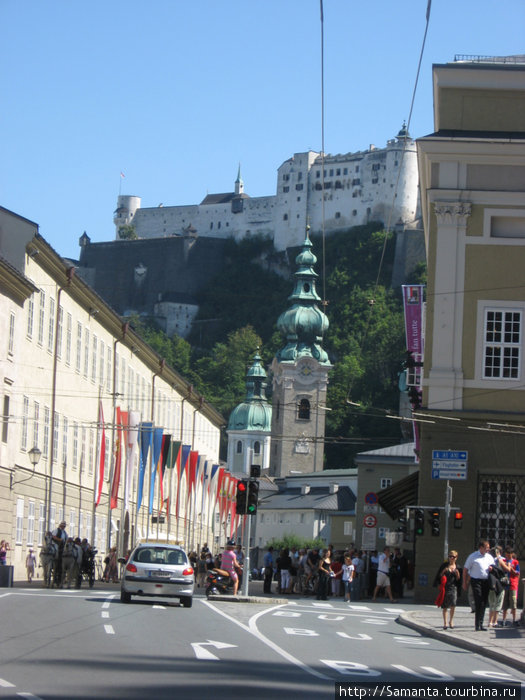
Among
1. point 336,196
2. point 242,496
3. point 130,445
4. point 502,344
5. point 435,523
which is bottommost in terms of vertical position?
point 435,523

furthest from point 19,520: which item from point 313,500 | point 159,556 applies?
point 313,500

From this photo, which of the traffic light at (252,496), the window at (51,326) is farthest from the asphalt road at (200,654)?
the window at (51,326)

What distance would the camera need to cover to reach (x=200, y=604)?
28.8 metres

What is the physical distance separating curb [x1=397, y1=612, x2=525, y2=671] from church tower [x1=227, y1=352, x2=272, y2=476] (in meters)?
135

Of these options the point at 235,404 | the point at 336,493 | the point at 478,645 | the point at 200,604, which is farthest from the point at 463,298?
the point at 235,404

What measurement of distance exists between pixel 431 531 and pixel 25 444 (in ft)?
52.4

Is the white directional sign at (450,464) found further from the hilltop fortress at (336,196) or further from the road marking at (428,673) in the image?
the hilltop fortress at (336,196)

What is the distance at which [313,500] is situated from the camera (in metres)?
133

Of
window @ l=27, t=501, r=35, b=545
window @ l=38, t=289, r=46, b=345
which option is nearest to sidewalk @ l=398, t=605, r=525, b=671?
window @ l=27, t=501, r=35, b=545

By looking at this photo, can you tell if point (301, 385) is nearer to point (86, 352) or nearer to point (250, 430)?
point (250, 430)

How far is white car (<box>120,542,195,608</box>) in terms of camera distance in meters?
Result: 26.6

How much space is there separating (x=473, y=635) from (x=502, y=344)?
13.1 meters

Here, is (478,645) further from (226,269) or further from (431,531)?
(226,269)

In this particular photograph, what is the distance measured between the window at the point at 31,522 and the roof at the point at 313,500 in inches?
3280
